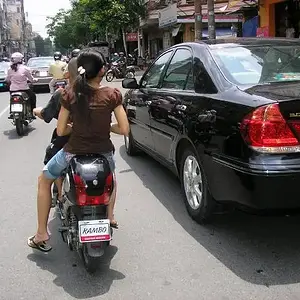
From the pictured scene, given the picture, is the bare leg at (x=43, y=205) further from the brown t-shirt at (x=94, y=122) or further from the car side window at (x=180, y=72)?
the car side window at (x=180, y=72)

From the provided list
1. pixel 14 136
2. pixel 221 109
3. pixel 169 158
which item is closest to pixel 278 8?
pixel 14 136

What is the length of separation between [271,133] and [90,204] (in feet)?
4.65

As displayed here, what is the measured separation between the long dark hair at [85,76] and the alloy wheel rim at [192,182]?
1348 mm

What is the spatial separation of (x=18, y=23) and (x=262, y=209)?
145399 mm

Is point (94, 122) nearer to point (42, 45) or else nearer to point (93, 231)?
point (93, 231)

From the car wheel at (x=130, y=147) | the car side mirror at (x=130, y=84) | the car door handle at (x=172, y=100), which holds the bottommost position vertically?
the car wheel at (x=130, y=147)

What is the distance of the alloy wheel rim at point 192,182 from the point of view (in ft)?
14.7

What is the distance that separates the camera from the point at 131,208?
205 inches

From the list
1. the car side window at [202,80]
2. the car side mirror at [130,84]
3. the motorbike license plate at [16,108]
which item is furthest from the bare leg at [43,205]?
the motorbike license plate at [16,108]

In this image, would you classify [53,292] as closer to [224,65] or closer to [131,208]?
[131,208]

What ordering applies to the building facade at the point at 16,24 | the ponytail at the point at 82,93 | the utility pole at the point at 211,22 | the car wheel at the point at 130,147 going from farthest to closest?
1. the building facade at the point at 16,24
2. the utility pole at the point at 211,22
3. the car wheel at the point at 130,147
4. the ponytail at the point at 82,93

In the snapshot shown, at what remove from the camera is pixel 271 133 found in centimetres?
353

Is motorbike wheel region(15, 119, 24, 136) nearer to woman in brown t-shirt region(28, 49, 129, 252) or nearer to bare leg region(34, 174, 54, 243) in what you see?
bare leg region(34, 174, 54, 243)

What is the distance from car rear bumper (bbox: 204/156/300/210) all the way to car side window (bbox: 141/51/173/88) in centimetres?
244
